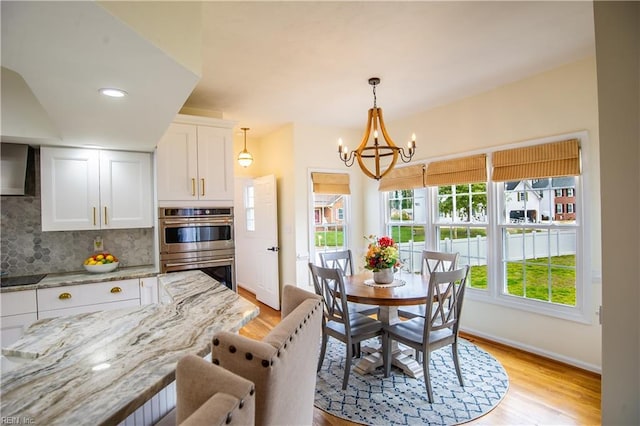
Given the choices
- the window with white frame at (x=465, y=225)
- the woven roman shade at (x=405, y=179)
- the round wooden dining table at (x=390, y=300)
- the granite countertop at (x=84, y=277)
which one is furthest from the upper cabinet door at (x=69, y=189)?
the window with white frame at (x=465, y=225)

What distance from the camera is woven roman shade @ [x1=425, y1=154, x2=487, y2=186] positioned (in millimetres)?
3564

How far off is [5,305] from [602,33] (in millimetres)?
3843

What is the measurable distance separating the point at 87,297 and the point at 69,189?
1.02 metres

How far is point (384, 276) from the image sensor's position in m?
2.98

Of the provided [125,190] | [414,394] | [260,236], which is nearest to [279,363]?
[414,394]

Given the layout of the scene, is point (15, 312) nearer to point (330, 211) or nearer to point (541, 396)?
point (330, 211)

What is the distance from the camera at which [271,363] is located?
790mm

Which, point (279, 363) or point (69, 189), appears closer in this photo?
point (279, 363)

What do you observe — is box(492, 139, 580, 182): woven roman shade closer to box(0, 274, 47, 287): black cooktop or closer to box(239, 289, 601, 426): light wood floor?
box(239, 289, 601, 426): light wood floor

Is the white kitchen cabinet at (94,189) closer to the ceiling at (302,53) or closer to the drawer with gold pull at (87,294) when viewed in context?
the ceiling at (302,53)

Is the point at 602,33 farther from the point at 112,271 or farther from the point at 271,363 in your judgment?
the point at 112,271

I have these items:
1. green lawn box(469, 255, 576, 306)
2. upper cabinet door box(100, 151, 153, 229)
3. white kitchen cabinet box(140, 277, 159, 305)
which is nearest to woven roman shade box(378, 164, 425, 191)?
green lawn box(469, 255, 576, 306)

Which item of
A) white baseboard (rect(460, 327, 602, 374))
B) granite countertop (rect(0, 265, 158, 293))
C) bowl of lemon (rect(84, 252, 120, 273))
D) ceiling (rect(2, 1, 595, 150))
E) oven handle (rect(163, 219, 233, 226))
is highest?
ceiling (rect(2, 1, 595, 150))

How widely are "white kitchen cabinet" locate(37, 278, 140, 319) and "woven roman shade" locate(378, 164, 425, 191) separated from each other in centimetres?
318
